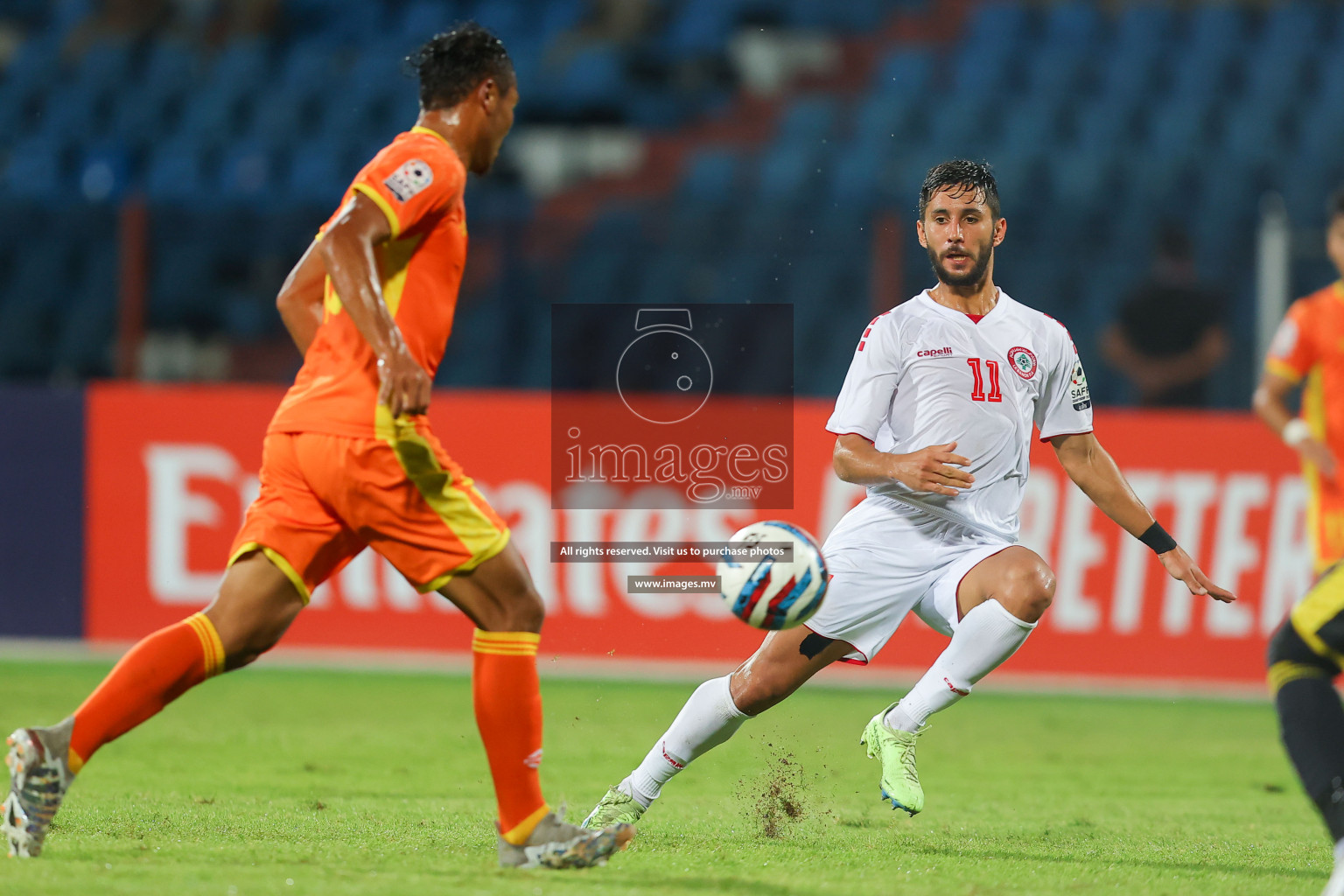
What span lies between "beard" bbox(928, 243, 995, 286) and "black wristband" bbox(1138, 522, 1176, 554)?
0.99 m

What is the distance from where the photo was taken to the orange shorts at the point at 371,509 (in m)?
4.25

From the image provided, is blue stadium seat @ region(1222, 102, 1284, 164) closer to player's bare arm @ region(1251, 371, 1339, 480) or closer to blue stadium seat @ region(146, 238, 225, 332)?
player's bare arm @ region(1251, 371, 1339, 480)

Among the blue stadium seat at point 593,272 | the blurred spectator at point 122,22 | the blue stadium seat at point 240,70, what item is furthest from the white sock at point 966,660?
the blurred spectator at point 122,22

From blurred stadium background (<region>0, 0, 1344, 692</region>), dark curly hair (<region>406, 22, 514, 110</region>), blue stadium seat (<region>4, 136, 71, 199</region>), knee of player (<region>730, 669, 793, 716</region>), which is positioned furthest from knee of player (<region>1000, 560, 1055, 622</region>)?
blue stadium seat (<region>4, 136, 71, 199</region>)

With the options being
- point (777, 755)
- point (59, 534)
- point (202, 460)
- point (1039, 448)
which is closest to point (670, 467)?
point (777, 755)

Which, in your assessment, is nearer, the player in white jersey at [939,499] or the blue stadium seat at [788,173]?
the player in white jersey at [939,499]

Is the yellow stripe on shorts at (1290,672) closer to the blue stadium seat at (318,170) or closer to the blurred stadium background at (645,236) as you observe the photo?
the blurred stadium background at (645,236)

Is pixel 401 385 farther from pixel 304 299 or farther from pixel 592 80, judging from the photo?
pixel 592 80

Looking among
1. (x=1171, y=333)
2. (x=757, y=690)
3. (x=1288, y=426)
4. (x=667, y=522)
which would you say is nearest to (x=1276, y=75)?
(x=1171, y=333)

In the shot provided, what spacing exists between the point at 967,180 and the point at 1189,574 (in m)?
1.45

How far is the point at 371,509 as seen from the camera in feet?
→ 14.0

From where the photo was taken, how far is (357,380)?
4309mm

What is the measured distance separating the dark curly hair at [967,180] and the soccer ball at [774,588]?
133 cm

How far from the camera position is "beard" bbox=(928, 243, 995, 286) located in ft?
17.3
